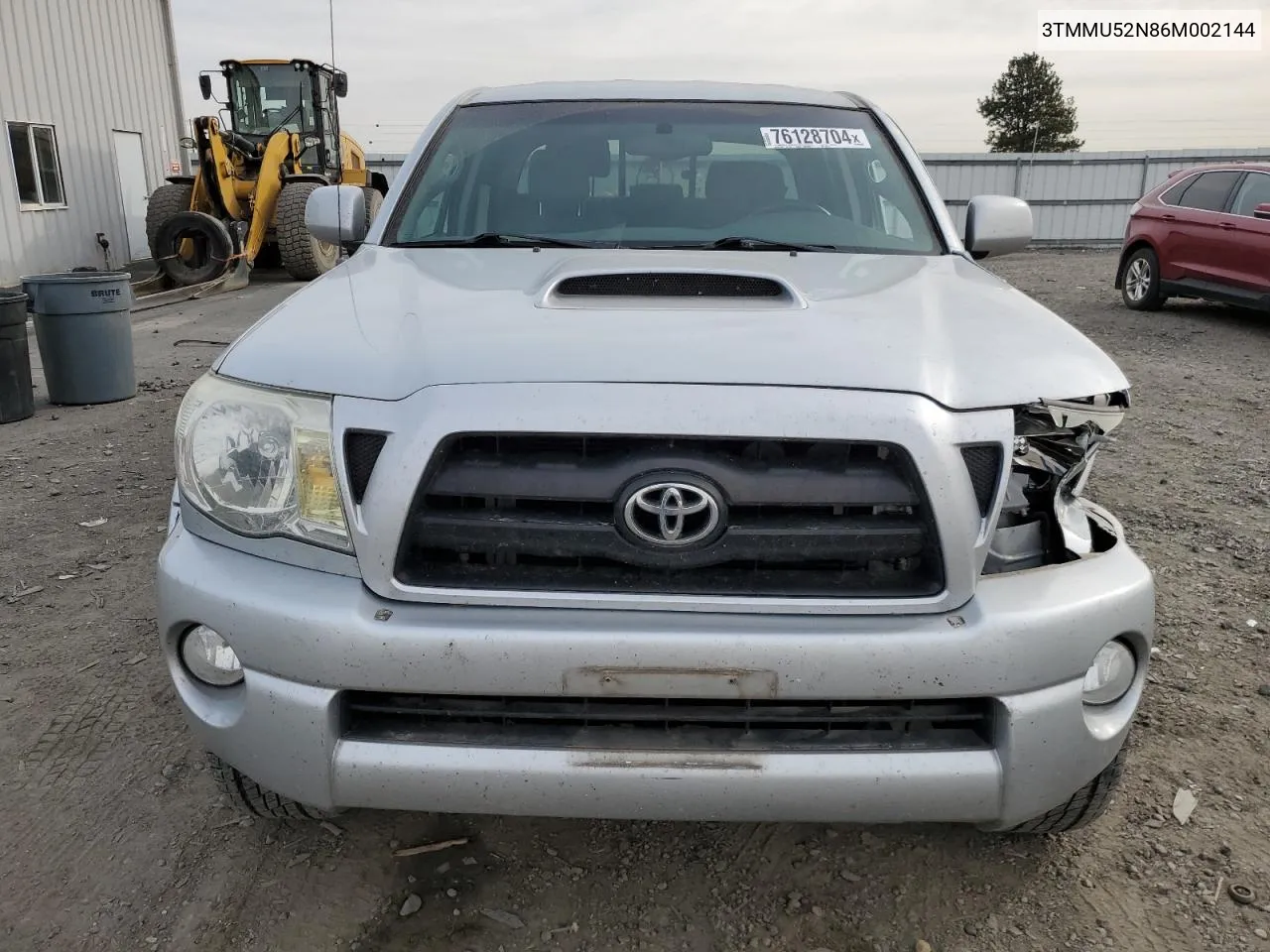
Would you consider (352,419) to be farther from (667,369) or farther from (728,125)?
(728,125)

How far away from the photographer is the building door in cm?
1537

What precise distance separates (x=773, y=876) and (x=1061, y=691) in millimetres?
821

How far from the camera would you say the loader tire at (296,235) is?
12.6 meters

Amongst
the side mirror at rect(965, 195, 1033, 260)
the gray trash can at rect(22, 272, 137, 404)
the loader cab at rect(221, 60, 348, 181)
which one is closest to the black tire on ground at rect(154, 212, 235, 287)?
the loader cab at rect(221, 60, 348, 181)

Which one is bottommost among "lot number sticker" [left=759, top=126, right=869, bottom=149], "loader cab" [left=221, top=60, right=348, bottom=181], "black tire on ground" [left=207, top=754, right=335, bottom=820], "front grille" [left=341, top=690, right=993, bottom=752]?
"black tire on ground" [left=207, top=754, right=335, bottom=820]

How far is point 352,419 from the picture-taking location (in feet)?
5.61

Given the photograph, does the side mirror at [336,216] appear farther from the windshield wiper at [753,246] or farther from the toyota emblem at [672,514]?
the toyota emblem at [672,514]

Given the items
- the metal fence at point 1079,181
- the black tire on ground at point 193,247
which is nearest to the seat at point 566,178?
the black tire on ground at point 193,247

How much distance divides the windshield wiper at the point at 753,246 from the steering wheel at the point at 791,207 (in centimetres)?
17

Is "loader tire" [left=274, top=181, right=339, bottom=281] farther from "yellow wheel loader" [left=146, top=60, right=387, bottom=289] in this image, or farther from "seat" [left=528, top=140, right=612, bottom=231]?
"seat" [left=528, top=140, right=612, bottom=231]

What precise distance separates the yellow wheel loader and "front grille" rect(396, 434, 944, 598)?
10.8m

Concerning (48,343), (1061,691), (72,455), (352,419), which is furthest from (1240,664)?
(48,343)

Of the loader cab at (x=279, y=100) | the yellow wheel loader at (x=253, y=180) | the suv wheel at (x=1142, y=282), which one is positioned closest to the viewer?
the suv wheel at (x=1142, y=282)

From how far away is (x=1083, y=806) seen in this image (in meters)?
2.04
